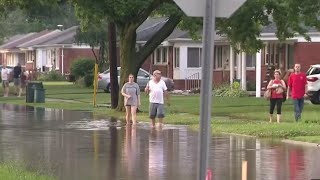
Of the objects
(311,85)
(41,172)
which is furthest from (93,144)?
(311,85)

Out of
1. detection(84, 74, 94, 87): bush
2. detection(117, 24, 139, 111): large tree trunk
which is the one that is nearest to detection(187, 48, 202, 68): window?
detection(84, 74, 94, 87): bush

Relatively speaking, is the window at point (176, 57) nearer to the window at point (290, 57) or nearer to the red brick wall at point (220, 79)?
the red brick wall at point (220, 79)

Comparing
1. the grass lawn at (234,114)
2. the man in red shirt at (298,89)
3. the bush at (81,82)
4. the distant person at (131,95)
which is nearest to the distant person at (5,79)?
the grass lawn at (234,114)

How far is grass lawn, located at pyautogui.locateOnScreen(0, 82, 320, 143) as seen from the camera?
2148cm

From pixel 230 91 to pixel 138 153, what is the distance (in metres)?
25.4

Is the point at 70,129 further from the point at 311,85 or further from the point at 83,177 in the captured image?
the point at 311,85

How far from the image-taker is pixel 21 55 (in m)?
97.9

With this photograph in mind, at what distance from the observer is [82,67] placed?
59812 mm

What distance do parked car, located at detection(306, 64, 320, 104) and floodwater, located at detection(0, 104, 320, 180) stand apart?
12.0 metres

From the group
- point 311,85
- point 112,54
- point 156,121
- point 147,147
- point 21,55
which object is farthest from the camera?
point 21,55

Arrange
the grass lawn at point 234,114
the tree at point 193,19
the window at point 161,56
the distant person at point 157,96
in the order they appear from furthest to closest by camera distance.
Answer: the window at point 161,56 → the tree at point 193,19 → the distant person at point 157,96 → the grass lawn at point 234,114

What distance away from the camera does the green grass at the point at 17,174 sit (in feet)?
40.6

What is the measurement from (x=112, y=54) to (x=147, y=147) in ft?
47.1

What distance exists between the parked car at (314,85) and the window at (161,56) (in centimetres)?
2028
